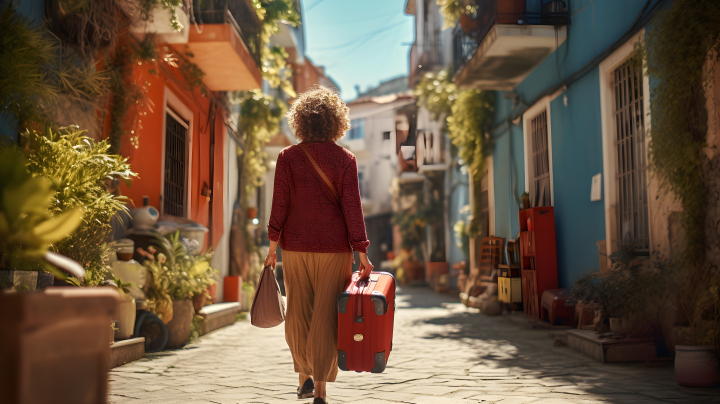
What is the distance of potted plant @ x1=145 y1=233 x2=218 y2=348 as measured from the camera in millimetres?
6113

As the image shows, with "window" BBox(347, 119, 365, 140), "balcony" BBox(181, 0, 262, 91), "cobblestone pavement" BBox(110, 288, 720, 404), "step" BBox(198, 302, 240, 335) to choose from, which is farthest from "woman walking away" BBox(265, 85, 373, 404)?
"window" BBox(347, 119, 365, 140)

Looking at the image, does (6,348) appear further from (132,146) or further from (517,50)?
(517,50)

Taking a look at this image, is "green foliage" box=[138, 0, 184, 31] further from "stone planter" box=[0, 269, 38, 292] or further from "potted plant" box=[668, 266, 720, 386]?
"potted plant" box=[668, 266, 720, 386]

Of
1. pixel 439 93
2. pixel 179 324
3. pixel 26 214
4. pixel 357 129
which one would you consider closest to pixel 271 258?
pixel 26 214

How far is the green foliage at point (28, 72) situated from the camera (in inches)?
154

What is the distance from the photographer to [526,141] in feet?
33.2

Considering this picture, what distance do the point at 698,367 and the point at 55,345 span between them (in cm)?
415

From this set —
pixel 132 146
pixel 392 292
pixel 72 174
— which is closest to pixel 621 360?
pixel 392 292

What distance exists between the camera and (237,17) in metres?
9.14

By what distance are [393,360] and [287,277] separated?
236 cm

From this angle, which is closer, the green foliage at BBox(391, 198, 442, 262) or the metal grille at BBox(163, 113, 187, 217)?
the metal grille at BBox(163, 113, 187, 217)

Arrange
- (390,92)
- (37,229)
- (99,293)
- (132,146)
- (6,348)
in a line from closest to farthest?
(6,348), (99,293), (37,229), (132,146), (390,92)

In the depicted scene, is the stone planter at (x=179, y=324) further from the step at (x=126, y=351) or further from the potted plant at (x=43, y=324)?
the potted plant at (x=43, y=324)

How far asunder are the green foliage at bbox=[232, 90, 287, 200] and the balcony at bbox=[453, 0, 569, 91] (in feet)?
12.9
